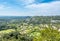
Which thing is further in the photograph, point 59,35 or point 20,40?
point 20,40

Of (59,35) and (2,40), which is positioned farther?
(2,40)

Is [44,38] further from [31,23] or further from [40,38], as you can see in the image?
[31,23]

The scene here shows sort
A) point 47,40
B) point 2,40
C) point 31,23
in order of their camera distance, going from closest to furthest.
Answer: point 47,40 → point 2,40 → point 31,23

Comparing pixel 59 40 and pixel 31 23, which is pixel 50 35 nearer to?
pixel 59 40

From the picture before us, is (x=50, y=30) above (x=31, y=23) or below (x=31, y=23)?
above

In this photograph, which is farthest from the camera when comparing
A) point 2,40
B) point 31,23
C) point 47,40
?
point 31,23

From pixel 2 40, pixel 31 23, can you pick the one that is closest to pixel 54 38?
pixel 2 40

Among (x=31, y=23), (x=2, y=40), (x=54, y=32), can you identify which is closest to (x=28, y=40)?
(x=2, y=40)

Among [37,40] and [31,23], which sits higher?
[37,40]

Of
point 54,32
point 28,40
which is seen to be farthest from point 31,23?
point 54,32
